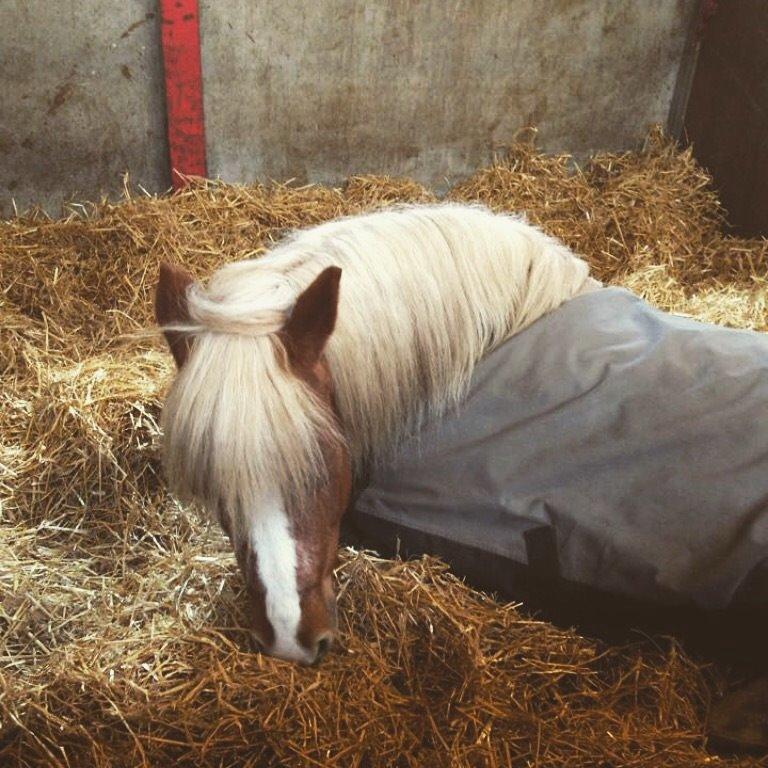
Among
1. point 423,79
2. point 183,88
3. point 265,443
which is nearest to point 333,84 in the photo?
point 423,79

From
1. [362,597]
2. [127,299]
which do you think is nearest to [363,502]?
[362,597]

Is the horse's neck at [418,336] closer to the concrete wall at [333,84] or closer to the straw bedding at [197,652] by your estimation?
the straw bedding at [197,652]

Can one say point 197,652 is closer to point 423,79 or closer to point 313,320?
point 313,320

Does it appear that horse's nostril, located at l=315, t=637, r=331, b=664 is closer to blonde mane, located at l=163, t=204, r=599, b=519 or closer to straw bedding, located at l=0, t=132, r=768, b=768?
straw bedding, located at l=0, t=132, r=768, b=768

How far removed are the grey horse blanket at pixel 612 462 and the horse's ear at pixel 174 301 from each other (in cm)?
61

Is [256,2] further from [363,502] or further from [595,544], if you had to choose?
[595,544]

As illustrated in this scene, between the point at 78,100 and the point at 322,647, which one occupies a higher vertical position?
the point at 78,100

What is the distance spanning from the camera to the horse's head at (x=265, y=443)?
1547 mm

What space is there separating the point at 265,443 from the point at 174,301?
357mm

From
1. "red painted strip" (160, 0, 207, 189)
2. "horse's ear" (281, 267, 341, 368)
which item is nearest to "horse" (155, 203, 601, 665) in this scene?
"horse's ear" (281, 267, 341, 368)

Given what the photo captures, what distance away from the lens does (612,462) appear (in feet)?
5.99

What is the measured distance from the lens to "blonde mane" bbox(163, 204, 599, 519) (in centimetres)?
156

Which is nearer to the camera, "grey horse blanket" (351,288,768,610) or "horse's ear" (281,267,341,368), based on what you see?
"horse's ear" (281,267,341,368)

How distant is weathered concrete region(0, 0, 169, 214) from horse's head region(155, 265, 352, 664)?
2.55 metres
